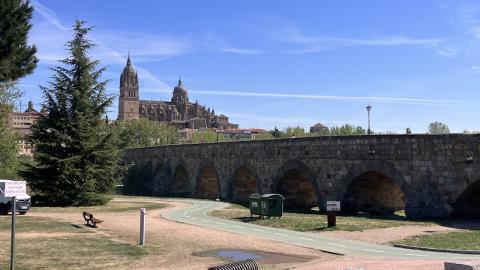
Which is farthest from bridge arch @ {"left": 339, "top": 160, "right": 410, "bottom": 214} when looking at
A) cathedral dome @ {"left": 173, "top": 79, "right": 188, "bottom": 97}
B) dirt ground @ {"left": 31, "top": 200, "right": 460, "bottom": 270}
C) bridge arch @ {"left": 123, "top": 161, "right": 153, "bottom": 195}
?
cathedral dome @ {"left": 173, "top": 79, "right": 188, "bottom": 97}

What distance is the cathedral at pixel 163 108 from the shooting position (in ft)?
574

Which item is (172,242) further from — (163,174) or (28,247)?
(163,174)

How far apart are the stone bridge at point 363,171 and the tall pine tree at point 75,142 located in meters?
8.07

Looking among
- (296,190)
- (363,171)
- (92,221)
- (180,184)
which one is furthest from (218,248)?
(180,184)

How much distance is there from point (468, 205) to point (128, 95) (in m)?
164

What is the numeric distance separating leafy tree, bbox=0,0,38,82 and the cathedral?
521 ft

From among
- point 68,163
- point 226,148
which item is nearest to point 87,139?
point 68,163

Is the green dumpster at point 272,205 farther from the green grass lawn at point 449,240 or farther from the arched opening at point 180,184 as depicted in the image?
the arched opening at point 180,184

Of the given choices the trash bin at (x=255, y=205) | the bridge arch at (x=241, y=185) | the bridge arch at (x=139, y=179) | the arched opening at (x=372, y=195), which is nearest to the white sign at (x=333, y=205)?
the trash bin at (x=255, y=205)

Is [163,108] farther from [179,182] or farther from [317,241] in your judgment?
[317,241]

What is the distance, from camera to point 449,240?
14.9 meters

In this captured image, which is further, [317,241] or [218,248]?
[317,241]

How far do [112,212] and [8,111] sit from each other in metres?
12.0

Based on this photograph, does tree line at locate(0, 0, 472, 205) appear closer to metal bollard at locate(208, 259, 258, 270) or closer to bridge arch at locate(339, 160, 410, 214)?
bridge arch at locate(339, 160, 410, 214)
